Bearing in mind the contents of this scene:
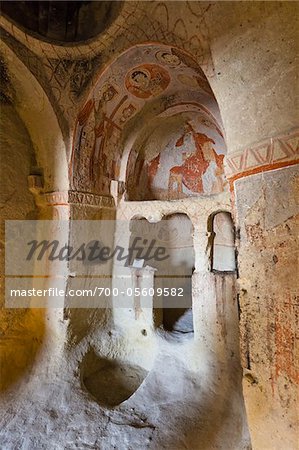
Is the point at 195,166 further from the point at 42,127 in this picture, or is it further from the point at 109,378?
the point at 109,378

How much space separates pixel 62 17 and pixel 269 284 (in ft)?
14.5

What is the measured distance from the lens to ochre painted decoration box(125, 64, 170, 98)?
3811 mm

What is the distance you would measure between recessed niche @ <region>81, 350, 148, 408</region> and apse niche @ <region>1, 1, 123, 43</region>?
179 inches

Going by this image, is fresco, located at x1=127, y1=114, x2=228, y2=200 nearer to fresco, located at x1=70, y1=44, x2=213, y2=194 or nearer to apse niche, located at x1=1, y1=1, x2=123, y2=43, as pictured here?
fresco, located at x1=70, y1=44, x2=213, y2=194

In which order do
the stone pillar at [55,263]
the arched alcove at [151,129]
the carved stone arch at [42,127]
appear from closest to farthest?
the arched alcove at [151,129] < the carved stone arch at [42,127] < the stone pillar at [55,263]

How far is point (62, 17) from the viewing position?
399 cm

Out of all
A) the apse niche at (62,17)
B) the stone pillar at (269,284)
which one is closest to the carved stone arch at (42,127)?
the apse niche at (62,17)

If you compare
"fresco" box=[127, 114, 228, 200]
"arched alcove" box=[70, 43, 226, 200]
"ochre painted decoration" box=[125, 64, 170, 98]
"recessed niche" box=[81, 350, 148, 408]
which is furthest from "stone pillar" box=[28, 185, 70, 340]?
"ochre painted decoration" box=[125, 64, 170, 98]

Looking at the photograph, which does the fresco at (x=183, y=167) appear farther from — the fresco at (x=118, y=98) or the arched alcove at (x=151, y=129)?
the fresco at (x=118, y=98)

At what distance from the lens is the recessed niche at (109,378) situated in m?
4.01

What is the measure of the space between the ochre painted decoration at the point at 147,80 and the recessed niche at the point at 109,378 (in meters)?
4.07

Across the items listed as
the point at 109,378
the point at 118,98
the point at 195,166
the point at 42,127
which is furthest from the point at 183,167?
the point at 109,378

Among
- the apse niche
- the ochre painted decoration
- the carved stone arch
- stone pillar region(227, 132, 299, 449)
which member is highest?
the apse niche

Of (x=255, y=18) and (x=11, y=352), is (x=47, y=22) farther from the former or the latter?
(x=11, y=352)
